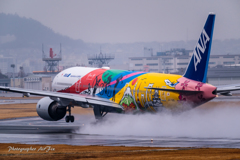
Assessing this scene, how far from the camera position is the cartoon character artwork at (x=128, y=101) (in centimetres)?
3562

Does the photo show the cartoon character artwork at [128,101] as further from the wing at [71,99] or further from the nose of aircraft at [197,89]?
the nose of aircraft at [197,89]

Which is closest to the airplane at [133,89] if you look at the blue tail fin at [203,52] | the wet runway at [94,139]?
the blue tail fin at [203,52]

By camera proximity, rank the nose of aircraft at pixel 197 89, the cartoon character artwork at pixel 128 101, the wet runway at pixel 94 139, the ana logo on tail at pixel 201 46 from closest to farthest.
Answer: the wet runway at pixel 94 139 < the nose of aircraft at pixel 197 89 < the ana logo on tail at pixel 201 46 < the cartoon character artwork at pixel 128 101

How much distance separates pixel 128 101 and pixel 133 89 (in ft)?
4.20

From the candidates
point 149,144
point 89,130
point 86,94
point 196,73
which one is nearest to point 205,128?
point 196,73

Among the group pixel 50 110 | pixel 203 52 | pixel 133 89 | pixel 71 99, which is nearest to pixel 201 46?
pixel 203 52

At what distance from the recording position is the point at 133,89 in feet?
116

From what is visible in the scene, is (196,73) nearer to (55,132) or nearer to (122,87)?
(122,87)

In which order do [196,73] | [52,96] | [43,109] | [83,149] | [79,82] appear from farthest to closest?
[79,82] → [43,109] → [52,96] → [196,73] → [83,149]

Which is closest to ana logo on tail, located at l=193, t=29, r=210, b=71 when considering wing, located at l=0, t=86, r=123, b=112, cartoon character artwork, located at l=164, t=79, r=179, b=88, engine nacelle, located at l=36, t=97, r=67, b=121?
cartoon character artwork, located at l=164, t=79, r=179, b=88

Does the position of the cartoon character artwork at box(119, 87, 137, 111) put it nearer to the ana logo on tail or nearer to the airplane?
the airplane

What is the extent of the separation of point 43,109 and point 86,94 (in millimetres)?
4453

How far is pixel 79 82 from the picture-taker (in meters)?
41.2

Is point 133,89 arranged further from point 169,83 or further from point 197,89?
point 197,89
